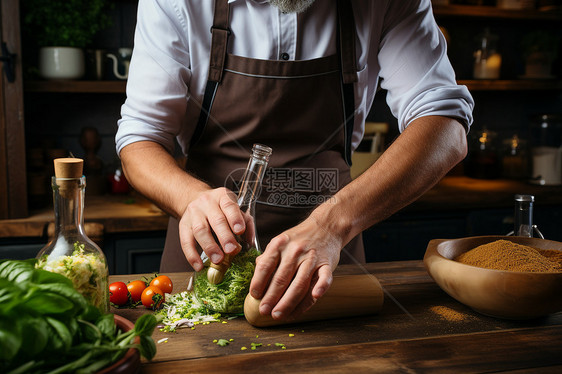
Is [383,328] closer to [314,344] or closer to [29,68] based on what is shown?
[314,344]

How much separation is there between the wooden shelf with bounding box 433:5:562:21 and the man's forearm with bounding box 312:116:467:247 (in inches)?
72.8

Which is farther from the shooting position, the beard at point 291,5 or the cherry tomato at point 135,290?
the beard at point 291,5

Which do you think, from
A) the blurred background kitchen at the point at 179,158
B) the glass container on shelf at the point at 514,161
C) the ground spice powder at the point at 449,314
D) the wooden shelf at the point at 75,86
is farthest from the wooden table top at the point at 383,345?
the glass container on shelf at the point at 514,161

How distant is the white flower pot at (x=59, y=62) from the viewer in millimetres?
2398

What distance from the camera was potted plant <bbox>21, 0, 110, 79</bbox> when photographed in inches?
94.5

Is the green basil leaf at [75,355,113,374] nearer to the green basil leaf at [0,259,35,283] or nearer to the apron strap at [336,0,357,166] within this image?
the green basil leaf at [0,259,35,283]

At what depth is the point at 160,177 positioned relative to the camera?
3.99ft

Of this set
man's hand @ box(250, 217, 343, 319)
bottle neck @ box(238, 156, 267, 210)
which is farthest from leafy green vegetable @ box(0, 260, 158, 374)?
bottle neck @ box(238, 156, 267, 210)

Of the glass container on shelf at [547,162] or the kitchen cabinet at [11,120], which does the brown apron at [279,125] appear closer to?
the kitchen cabinet at [11,120]

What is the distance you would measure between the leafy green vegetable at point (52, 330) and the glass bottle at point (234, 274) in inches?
10.5

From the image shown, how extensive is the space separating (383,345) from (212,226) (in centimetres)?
34

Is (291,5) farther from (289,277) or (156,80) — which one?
(289,277)

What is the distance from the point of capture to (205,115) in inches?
57.9

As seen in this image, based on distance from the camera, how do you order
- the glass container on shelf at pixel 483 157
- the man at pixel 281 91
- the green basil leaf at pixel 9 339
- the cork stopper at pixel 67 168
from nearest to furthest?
the green basil leaf at pixel 9 339, the cork stopper at pixel 67 168, the man at pixel 281 91, the glass container on shelf at pixel 483 157
